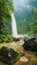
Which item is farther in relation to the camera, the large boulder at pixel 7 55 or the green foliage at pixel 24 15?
the green foliage at pixel 24 15

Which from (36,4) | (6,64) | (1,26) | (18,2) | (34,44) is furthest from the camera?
(18,2)

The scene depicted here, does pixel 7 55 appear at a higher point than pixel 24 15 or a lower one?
lower

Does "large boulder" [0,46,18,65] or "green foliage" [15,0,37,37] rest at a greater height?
"green foliage" [15,0,37,37]

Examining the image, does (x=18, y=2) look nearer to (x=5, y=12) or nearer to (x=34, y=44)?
(x=5, y=12)

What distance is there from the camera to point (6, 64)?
6.23 metres

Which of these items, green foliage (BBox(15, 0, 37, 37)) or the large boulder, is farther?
green foliage (BBox(15, 0, 37, 37))

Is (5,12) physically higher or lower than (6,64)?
higher

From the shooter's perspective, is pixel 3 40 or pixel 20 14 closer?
pixel 3 40

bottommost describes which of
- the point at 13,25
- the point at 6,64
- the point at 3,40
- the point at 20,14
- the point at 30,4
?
the point at 6,64

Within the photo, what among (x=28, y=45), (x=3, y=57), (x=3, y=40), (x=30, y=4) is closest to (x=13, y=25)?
(x=30, y=4)

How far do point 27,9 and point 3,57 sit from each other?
852 inches

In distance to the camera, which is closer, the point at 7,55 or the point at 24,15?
the point at 7,55

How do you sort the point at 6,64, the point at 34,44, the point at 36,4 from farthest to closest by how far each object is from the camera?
the point at 36,4 < the point at 34,44 < the point at 6,64

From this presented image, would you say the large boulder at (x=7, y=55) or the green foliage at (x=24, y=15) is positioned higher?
the green foliage at (x=24, y=15)
